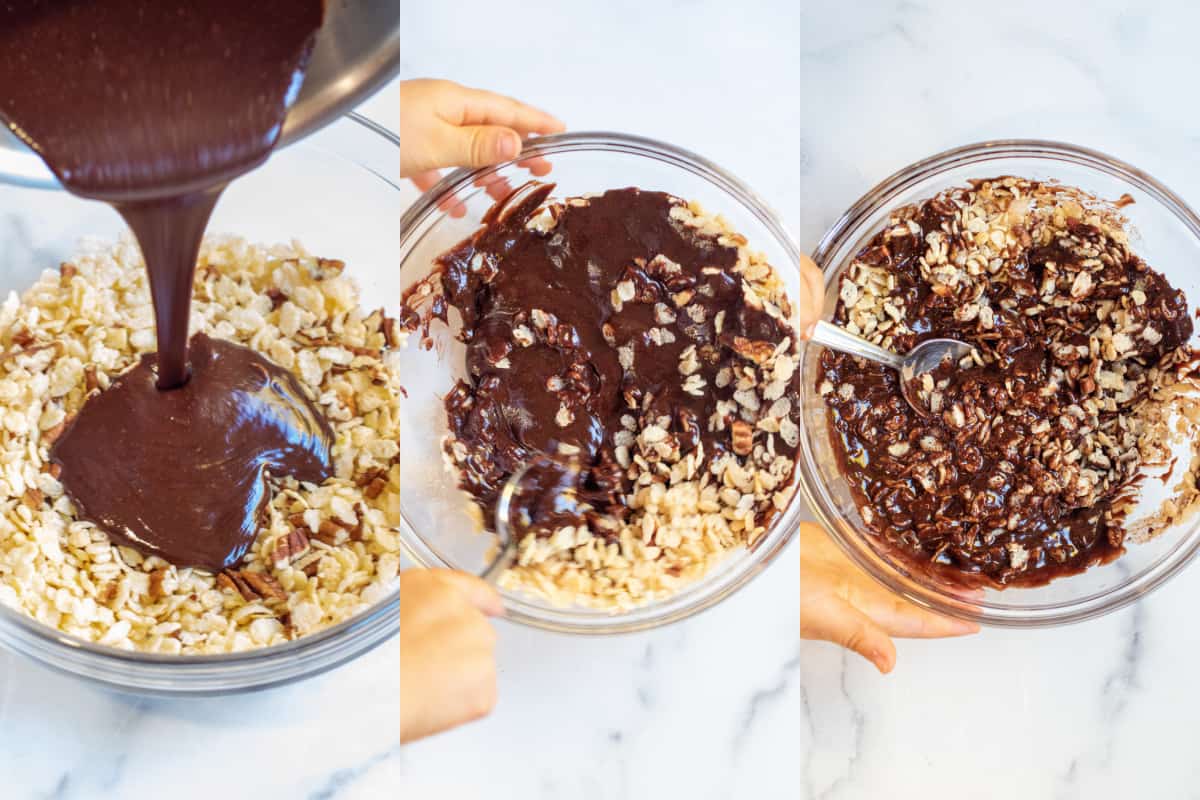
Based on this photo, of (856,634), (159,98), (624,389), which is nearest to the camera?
(159,98)

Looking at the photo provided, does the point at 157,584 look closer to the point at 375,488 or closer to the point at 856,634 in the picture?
the point at 375,488

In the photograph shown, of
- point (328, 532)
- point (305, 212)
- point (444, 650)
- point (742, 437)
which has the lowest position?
point (444, 650)

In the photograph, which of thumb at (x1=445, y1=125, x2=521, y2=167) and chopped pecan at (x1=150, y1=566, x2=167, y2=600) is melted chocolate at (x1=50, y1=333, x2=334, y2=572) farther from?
thumb at (x1=445, y1=125, x2=521, y2=167)

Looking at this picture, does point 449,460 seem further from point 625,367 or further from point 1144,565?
point 1144,565

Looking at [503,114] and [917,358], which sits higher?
[503,114]

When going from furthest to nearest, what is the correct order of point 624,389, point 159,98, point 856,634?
point 856,634 < point 624,389 < point 159,98

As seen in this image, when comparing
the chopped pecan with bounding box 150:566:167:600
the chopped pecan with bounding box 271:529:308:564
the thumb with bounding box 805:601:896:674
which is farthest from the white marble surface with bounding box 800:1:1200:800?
the chopped pecan with bounding box 150:566:167:600

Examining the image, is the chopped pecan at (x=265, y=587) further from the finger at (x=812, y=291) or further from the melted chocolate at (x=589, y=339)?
the finger at (x=812, y=291)

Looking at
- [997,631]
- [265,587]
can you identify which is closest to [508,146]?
[265,587]
